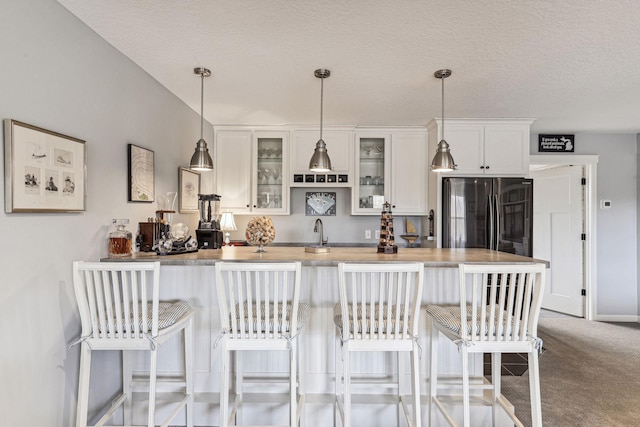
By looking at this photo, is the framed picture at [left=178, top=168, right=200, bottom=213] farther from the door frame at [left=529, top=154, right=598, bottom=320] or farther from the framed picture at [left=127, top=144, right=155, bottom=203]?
the door frame at [left=529, top=154, right=598, bottom=320]

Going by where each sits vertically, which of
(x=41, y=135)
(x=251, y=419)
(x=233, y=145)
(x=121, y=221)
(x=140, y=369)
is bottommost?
(x=251, y=419)

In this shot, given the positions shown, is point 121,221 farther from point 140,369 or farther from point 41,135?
point 140,369

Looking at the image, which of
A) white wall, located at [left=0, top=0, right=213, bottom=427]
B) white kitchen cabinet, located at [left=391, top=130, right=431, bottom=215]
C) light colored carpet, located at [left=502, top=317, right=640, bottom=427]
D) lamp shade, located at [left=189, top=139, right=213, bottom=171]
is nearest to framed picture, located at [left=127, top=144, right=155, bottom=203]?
white wall, located at [left=0, top=0, right=213, bottom=427]

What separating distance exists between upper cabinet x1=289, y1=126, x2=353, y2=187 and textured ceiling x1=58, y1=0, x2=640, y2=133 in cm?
59

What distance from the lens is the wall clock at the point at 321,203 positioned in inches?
172

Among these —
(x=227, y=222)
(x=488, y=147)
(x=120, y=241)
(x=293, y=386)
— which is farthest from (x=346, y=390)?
(x=488, y=147)

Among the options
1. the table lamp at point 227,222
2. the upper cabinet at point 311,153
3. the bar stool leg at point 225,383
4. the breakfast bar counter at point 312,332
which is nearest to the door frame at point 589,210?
the upper cabinet at point 311,153

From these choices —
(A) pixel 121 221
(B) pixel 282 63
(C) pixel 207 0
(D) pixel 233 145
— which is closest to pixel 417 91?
(B) pixel 282 63

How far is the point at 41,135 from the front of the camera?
5.29 feet

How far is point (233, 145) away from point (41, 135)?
8.24 ft

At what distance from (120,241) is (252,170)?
206cm

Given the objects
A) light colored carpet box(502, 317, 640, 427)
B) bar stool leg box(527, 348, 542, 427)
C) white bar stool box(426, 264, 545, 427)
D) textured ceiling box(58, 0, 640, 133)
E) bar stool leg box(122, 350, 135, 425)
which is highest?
textured ceiling box(58, 0, 640, 133)

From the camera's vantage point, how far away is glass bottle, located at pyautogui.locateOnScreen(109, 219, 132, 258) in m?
2.15

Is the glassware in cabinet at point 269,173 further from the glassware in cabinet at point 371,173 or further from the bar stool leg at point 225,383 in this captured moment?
the bar stool leg at point 225,383
